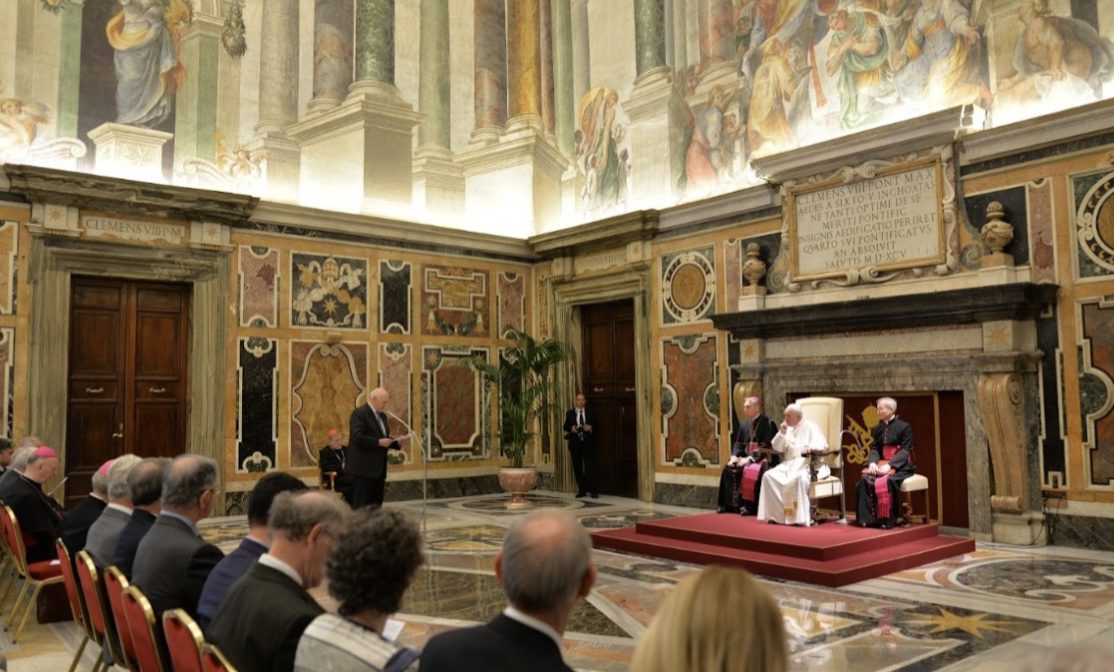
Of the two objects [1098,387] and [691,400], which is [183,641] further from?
[691,400]

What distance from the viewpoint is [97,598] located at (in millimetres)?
3412

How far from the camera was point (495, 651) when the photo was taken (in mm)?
1876

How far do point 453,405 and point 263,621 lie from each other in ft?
33.1

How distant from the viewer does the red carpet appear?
6.60 metres

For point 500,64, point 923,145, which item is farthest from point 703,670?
point 500,64

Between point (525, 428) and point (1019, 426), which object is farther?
point (525, 428)

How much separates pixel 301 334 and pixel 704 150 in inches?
221

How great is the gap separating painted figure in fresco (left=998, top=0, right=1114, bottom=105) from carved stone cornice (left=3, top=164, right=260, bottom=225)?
8.31 m

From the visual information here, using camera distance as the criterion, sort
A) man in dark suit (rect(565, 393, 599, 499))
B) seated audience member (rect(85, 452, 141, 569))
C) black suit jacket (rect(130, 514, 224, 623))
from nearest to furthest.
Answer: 1. black suit jacket (rect(130, 514, 224, 623))
2. seated audience member (rect(85, 452, 141, 569))
3. man in dark suit (rect(565, 393, 599, 499))

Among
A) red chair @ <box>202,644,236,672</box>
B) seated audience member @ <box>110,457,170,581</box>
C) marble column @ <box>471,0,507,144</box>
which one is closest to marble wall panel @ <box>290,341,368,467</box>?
marble column @ <box>471,0,507,144</box>

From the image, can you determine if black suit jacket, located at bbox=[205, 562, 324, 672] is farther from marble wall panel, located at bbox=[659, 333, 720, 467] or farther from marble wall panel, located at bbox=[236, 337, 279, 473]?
marble wall panel, located at bbox=[659, 333, 720, 467]

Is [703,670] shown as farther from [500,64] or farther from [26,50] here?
[500,64]

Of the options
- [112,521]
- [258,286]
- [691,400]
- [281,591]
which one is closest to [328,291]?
[258,286]

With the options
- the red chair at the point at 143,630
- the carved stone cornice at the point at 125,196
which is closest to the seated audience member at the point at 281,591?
the red chair at the point at 143,630
